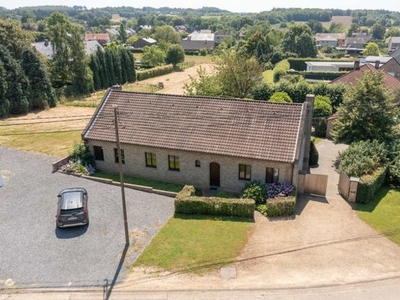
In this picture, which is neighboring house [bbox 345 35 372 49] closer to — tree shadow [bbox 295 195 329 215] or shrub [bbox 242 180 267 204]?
tree shadow [bbox 295 195 329 215]

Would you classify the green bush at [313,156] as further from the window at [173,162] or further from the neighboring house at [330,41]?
the neighboring house at [330,41]

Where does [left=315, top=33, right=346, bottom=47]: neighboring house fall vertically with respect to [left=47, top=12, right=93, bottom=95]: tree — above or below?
below

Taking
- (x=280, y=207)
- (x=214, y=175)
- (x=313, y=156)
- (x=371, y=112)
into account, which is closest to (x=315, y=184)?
(x=280, y=207)

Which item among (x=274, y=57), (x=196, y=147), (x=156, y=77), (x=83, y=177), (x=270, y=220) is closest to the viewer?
(x=270, y=220)

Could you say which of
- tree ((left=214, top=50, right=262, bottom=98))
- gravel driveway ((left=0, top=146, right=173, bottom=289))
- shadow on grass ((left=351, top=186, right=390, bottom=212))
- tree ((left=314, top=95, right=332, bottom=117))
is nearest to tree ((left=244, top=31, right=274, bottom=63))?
tree ((left=214, top=50, right=262, bottom=98))

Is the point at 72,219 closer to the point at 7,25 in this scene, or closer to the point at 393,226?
the point at 393,226

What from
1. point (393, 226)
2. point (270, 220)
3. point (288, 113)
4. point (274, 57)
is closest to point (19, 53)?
point (288, 113)
